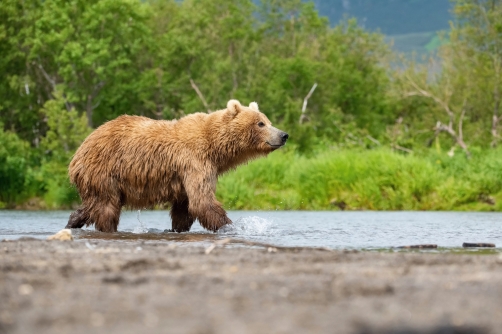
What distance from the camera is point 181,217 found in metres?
10.9

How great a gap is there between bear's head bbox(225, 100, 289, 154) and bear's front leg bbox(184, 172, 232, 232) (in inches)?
25.8

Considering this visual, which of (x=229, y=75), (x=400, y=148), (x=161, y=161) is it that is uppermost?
(x=229, y=75)

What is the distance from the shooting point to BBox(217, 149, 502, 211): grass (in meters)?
20.2

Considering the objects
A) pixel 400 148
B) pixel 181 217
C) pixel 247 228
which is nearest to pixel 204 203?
pixel 247 228

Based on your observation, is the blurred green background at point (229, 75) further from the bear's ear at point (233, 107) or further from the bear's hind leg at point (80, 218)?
the bear's ear at point (233, 107)

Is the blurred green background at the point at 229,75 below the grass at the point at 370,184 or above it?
above

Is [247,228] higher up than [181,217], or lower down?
lower down

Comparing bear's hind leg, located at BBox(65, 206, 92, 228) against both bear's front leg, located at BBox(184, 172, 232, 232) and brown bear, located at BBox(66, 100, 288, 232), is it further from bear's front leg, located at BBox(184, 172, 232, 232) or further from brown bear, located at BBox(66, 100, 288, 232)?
bear's front leg, located at BBox(184, 172, 232, 232)

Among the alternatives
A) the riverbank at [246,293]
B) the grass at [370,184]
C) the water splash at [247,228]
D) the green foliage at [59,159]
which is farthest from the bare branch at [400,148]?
the riverbank at [246,293]

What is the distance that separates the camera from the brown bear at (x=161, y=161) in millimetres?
10266

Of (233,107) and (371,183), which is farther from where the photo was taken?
(371,183)

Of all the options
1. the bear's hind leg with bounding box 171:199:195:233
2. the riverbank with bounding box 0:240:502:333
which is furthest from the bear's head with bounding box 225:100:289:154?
the riverbank with bounding box 0:240:502:333

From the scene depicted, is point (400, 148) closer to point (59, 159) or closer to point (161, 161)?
point (59, 159)

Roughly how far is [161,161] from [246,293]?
5.73 m
